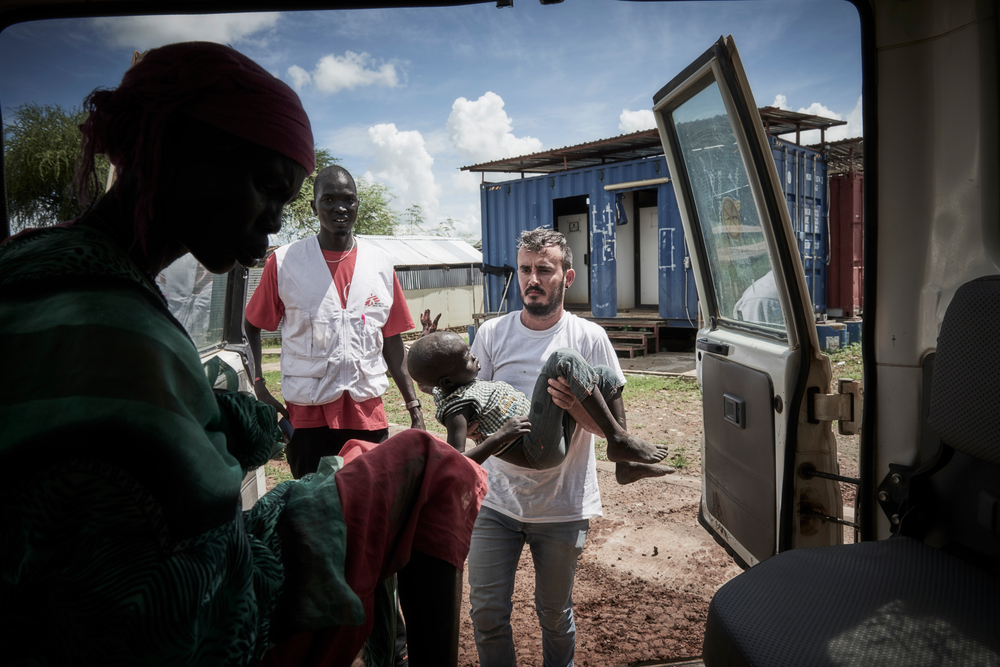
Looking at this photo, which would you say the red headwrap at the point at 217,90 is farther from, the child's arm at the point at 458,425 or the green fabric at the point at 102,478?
the child's arm at the point at 458,425

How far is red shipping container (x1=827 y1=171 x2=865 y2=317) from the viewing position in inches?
398

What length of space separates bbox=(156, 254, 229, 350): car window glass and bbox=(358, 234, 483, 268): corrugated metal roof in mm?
13795

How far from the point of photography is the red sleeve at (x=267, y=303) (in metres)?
3.01

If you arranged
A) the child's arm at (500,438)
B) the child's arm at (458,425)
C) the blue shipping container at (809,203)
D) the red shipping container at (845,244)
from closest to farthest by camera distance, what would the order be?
1. the child's arm at (500,438)
2. the child's arm at (458,425)
3. the blue shipping container at (809,203)
4. the red shipping container at (845,244)

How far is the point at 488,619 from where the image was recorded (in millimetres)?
2271

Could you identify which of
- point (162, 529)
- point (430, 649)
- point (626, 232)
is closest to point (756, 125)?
point (430, 649)

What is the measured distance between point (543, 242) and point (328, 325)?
1.11m

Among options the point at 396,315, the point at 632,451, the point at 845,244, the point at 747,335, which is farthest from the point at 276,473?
the point at 845,244

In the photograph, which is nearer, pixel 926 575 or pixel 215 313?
pixel 926 575

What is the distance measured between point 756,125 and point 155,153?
1.78 metres

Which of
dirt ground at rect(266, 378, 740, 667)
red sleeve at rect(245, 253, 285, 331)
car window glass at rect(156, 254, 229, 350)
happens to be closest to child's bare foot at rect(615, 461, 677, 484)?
dirt ground at rect(266, 378, 740, 667)

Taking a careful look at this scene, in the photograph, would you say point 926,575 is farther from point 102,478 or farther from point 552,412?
point 102,478

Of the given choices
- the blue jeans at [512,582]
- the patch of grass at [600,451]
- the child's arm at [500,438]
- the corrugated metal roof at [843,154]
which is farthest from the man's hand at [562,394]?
the corrugated metal roof at [843,154]

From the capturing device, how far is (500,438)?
228 cm
